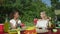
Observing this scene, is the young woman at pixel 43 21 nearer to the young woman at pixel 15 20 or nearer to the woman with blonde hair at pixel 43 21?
the woman with blonde hair at pixel 43 21

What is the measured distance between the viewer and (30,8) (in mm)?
2176

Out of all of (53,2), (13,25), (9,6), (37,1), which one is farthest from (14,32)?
(53,2)

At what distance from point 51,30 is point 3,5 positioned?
79 centimetres

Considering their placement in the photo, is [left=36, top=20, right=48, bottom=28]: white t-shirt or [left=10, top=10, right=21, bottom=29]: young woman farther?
[left=36, top=20, right=48, bottom=28]: white t-shirt

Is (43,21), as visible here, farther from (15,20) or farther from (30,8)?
(15,20)

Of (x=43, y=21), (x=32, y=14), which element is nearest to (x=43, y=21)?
(x=43, y=21)

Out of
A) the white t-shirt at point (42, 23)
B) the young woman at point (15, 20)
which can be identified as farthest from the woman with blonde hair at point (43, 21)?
the young woman at point (15, 20)

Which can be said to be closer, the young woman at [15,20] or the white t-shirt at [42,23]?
the young woman at [15,20]

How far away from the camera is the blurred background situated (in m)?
2.09

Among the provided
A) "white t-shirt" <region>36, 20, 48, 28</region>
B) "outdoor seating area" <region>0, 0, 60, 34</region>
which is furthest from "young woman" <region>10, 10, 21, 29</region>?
"white t-shirt" <region>36, 20, 48, 28</region>

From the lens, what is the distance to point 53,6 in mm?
2209

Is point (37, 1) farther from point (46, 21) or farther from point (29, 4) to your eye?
point (46, 21)

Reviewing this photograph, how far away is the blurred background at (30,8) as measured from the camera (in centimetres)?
209

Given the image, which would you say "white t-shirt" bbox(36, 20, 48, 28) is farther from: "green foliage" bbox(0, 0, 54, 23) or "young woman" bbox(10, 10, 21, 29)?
"young woman" bbox(10, 10, 21, 29)
